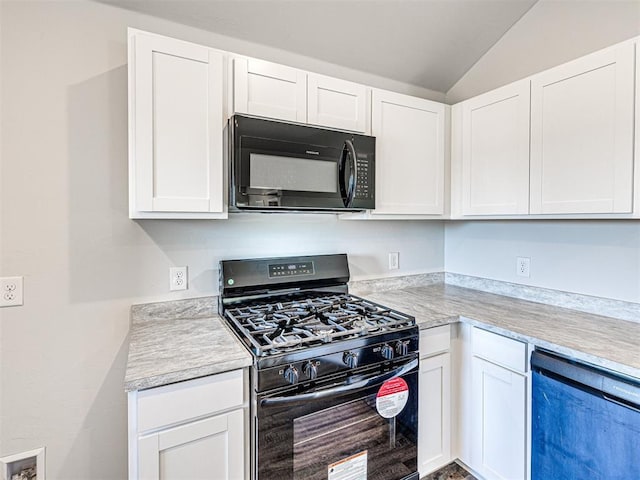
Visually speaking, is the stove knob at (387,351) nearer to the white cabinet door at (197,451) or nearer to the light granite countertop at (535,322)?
the light granite countertop at (535,322)

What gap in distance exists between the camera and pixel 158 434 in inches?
43.9

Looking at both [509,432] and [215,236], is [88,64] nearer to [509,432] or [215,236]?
[215,236]

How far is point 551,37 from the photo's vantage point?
6.54 feet

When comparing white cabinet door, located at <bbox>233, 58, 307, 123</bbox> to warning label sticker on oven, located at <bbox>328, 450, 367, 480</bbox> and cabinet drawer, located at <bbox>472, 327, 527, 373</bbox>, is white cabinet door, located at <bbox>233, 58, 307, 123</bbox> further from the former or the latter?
warning label sticker on oven, located at <bbox>328, 450, 367, 480</bbox>

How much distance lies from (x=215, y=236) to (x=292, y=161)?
0.59 meters

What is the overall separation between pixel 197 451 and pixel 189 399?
19cm

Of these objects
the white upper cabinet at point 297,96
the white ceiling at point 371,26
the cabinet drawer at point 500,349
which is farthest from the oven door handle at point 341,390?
the white ceiling at point 371,26

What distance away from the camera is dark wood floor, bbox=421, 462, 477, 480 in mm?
1793

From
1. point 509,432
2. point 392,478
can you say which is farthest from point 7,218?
point 509,432

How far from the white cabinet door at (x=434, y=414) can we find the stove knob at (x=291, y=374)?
2.47 ft

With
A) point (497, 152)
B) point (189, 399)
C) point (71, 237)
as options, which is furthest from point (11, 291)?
point (497, 152)

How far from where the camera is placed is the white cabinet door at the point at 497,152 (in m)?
1.84

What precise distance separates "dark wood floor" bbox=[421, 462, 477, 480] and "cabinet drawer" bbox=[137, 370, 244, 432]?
121 cm

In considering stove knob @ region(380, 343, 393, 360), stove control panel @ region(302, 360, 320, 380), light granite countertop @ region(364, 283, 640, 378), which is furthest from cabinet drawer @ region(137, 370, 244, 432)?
light granite countertop @ region(364, 283, 640, 378)
